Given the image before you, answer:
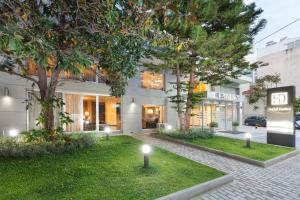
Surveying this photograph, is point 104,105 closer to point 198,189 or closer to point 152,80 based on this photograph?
point 152,80

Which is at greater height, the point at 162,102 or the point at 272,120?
the point at 162,102

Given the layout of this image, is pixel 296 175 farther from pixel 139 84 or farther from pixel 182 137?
pixel 139 84

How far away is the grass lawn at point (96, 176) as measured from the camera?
3.91 metres

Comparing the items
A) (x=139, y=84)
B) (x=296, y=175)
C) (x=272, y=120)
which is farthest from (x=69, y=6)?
(x=272, y=120)

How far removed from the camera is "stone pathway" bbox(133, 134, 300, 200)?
4504 millimetres

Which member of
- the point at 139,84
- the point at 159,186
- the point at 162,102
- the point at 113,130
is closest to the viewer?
the point at 159,186

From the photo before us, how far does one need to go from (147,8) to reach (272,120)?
960 centimetres

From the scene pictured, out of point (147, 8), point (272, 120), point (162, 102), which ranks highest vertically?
point (147, 8)

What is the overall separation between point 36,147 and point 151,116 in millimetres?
9544

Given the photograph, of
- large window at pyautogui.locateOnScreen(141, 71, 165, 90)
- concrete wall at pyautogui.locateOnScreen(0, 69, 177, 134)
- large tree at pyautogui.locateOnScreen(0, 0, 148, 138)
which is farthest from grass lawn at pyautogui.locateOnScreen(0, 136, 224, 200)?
large window at pyautogui.locateOnScreen(141, 71, 165, 90)

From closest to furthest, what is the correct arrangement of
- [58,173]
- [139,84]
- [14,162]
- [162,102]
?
1. [58,173]
2. [14,162]
3. [139,84]
4. [162,102]

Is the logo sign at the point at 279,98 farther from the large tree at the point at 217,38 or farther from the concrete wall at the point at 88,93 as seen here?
the concrete wall at the point at 88,93

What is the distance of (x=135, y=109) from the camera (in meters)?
13.5

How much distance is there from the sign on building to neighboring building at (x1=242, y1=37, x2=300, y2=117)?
77.7ft
